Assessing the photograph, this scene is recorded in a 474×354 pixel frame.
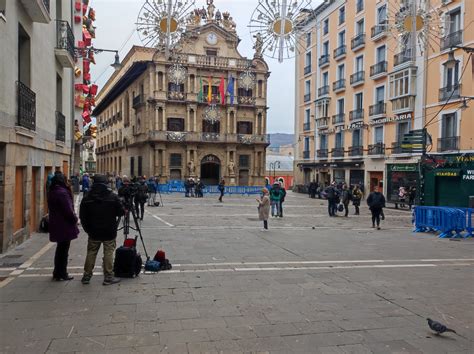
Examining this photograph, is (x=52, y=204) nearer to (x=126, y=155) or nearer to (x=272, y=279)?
(x=272, y=279)

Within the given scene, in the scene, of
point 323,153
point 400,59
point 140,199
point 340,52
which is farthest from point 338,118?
point 140,199

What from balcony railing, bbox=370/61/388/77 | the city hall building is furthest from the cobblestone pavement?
the city hall building

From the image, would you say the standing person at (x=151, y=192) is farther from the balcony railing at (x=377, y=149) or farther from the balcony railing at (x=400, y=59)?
the balcony railing at (x=400, y=59)

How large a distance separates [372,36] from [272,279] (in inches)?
1113

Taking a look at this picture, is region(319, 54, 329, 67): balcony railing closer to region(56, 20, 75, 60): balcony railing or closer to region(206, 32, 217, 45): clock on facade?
region(206, 32, 217, 45): clock on facade

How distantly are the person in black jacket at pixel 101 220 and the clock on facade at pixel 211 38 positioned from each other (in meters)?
40.6

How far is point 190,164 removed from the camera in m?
43.0

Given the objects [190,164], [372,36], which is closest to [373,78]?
[372,36]

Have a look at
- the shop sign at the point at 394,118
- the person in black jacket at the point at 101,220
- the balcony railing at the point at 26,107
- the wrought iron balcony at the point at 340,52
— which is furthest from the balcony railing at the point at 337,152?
the person in black jacket at the point at 101,220

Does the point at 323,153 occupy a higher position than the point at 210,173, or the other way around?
the point at 323,153

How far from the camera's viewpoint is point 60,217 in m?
6.41

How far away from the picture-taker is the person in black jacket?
6191 mm

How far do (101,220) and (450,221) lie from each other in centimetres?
1078

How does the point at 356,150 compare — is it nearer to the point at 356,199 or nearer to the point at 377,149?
the point at 377,149
